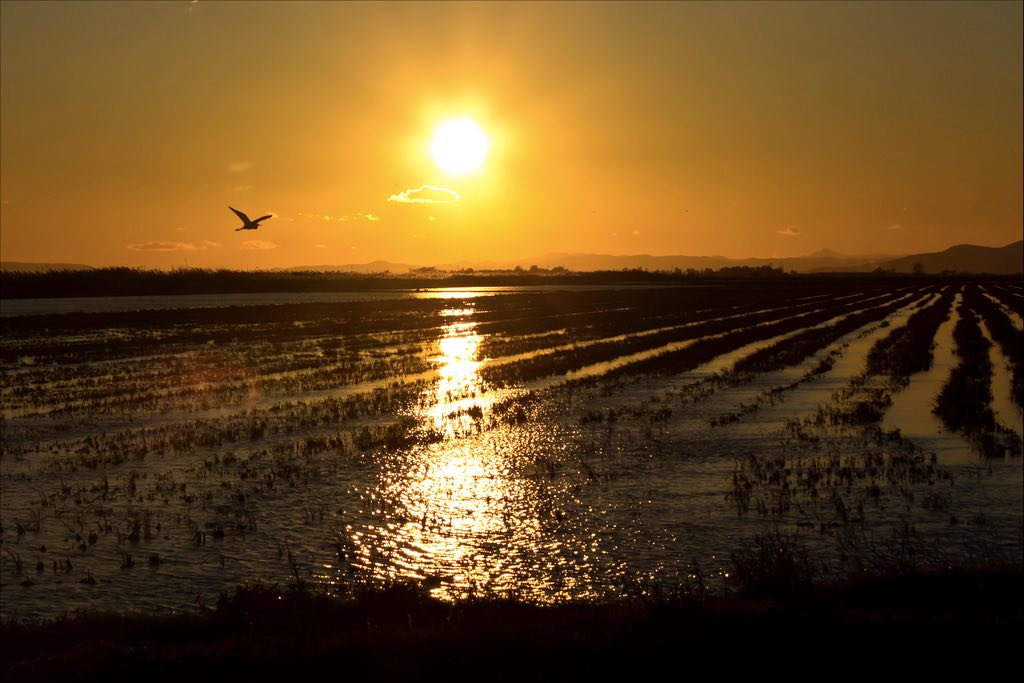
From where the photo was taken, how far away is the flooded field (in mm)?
10000

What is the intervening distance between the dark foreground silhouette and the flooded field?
43.7 inches

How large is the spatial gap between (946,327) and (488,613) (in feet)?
150

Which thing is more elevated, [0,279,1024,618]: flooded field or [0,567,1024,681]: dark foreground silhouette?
[0,567,1024,681]: dark foreground silhouette

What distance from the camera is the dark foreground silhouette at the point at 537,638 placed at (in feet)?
22.0

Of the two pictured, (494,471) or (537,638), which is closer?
(537,638)

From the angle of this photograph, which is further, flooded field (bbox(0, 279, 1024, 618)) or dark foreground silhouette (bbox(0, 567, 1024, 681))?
flooded field (bbox(0, 279, 1024, 618))

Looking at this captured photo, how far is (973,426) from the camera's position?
18.2 m

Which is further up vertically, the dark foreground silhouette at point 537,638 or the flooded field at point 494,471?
the dark foreground silhouette at point 537,638

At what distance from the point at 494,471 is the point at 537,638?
7.64 metres

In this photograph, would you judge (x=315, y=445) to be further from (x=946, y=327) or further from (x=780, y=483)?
(x=946, y=327)

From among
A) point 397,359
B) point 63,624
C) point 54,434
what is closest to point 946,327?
point 397,359

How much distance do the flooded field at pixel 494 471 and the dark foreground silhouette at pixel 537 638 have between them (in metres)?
1.11

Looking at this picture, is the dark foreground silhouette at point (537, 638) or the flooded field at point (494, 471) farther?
the flooded field at point (494, 471)

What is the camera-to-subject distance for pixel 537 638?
714cm
